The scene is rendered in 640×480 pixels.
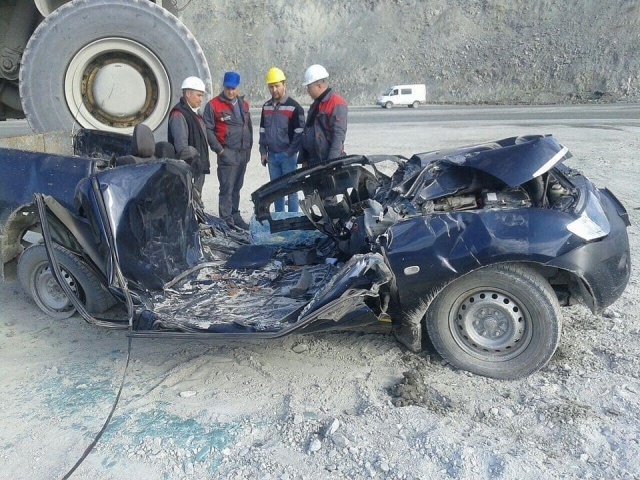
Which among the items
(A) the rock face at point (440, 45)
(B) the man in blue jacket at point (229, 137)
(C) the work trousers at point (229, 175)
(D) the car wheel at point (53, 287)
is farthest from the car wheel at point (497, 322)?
(A) the rock face at point (440, 45)

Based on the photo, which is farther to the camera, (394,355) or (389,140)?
(389,140)

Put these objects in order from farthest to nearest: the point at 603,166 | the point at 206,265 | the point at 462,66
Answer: the point at 462,66 < the point at 603,166 < the point at 206,265

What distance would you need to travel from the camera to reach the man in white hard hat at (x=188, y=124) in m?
5.92

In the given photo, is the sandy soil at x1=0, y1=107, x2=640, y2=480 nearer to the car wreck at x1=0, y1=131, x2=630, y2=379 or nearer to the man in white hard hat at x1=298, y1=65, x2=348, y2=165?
the car wreck at x1=0, y1=131, x2=630, y2=379

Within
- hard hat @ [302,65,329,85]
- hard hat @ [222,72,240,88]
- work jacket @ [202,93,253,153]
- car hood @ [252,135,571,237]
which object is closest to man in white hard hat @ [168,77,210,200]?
work jacket @ [202,93,253,153]

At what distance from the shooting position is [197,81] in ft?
19.4

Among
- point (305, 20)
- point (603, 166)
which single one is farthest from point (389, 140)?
point (305, 20)

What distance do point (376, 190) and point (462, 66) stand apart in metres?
34.8

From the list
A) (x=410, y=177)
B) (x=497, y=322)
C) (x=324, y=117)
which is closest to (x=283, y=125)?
(x=324, y=117)

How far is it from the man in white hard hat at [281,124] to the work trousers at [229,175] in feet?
1.17

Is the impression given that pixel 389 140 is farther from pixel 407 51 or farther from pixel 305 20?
pixel 305 20

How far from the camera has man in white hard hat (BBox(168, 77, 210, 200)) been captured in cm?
592

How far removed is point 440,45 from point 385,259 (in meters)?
38.1

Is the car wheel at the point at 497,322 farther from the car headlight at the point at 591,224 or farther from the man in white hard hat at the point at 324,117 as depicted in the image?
the man in white hard hat at the point at 324,117
